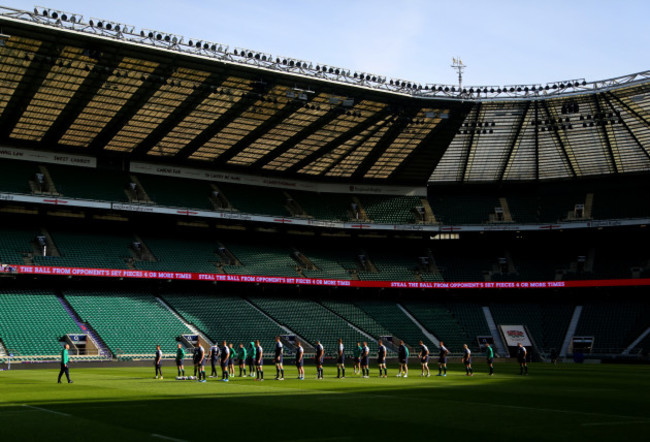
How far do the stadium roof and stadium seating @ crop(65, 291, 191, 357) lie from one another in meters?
13.9

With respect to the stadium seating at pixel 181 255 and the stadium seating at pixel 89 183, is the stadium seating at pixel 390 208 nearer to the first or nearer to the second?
the stadium seating at pixel 181 255

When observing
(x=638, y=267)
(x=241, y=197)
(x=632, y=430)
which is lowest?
(x=632, y=430)

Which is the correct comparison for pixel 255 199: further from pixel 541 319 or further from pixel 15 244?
pixel 541 319

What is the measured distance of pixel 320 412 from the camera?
60.9ft

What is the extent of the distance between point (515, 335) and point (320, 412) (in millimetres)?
52204

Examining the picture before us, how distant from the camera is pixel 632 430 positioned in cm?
1498

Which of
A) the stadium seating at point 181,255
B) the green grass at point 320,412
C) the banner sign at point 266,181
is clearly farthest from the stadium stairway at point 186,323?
the green grass at point 320,412

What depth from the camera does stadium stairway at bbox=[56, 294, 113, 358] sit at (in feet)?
165

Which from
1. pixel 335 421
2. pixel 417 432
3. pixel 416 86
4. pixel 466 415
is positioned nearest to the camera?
pixel 417 432

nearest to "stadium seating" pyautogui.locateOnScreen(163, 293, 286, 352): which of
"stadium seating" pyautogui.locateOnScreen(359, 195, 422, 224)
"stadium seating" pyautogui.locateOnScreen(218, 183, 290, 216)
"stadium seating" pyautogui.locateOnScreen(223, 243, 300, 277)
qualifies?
"stadium seating" pyautogui.locateOnScreen(223, 243, 300, 277)

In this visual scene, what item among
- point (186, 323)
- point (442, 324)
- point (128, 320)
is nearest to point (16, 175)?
point (128, 320)

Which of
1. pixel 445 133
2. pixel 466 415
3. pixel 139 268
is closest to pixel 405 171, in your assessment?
pixel 445 133

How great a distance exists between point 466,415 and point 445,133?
50248 mm

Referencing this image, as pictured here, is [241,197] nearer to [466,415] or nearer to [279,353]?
[279,353]
